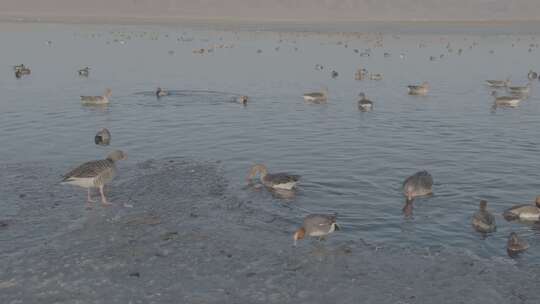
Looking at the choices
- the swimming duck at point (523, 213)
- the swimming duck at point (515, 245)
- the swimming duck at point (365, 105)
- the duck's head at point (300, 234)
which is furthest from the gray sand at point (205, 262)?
the swimming duck at point (365, 105)

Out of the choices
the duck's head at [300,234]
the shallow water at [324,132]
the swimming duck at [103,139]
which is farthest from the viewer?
the swimming duck at [103,139]

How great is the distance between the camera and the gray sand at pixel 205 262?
12.4 metres

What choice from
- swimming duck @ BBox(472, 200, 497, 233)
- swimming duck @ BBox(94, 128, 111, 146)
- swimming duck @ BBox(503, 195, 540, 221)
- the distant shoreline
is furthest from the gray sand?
the distant shoreline

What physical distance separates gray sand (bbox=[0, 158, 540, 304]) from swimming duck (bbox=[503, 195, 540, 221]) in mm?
3043

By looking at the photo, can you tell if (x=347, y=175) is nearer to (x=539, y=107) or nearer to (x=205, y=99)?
(x=205, y=99)

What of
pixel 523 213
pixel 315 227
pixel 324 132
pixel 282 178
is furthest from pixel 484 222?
pixel 324 132

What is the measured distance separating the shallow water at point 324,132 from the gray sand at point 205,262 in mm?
929

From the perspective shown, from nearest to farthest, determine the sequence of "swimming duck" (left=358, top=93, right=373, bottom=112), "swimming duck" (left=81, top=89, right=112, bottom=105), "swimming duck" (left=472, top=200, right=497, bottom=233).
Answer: "swimming duck" (left=472, top=200, right=497, bottom=233) → "swimming duck" (left=358, top=93, right=373, bottom=112) → "swimming duck" (left=81, top=89, right=112, bottom=105)

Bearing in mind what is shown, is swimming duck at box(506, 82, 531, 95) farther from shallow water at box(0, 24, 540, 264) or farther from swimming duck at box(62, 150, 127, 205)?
swimming duck at box(62, 150, 127, 205)

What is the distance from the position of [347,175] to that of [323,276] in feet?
27.9

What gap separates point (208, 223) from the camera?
16.3 m

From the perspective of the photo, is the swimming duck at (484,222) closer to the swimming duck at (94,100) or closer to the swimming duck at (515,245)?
the swimming duck at (515,245)

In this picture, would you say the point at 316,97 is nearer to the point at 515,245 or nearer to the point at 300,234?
the point at 300,234

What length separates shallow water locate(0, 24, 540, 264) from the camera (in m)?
17.9
